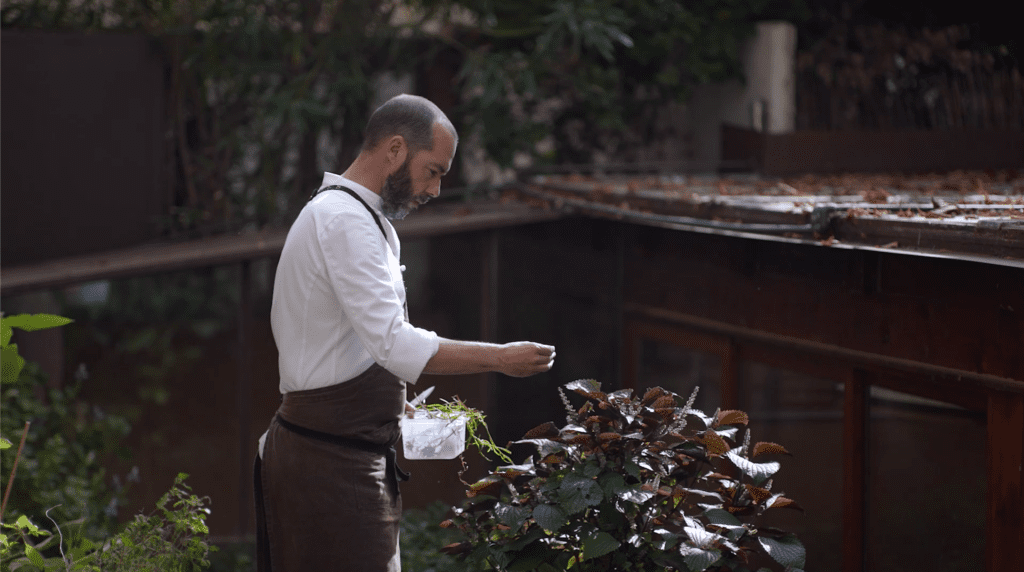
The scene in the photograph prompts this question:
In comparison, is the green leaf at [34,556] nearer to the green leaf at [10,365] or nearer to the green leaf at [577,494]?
the green leaf at [10,365]

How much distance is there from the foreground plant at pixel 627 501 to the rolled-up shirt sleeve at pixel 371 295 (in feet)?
1.89

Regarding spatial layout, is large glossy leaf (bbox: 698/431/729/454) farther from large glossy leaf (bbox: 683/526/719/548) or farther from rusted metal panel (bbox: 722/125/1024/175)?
rusted metal panel (bbox: 722/125/1024/175)

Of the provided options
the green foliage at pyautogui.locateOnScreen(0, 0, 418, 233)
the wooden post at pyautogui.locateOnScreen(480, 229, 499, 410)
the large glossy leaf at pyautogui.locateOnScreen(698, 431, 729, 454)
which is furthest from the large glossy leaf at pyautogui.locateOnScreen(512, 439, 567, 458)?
the green foliage at pyautogui.locateOnScreen(0, 0, 418, 233)

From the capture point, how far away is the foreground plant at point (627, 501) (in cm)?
280

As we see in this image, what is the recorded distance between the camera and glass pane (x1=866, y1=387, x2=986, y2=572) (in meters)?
3.91

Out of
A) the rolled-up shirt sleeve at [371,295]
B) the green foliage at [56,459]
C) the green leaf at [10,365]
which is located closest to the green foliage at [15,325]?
the green leaf at [10,365]

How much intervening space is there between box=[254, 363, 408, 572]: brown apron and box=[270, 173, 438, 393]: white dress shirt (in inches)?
2.4

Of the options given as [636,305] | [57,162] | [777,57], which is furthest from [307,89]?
[777,57]

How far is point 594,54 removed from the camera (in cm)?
789

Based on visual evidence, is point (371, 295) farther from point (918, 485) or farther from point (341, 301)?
point (918, 485)

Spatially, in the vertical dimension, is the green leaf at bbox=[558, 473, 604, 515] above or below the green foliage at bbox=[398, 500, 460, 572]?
above

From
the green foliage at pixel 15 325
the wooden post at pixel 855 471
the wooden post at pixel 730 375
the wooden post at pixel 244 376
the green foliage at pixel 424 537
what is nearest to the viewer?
the green foliage at pixel 15 325

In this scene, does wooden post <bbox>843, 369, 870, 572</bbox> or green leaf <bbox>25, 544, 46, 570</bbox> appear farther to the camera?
wooden post <bbox>843, 369, 870, 572</bbox>

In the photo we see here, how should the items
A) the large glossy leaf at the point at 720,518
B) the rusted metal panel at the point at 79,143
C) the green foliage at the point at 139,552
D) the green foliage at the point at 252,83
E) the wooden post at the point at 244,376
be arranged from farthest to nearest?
the green foliage at the point at 252,83
the rusted metal panel at the point at 79,143
the wooden post at the point at 244,376
the green foliage at the point at 139,552
the large glossy leaf at the point at 720,518
